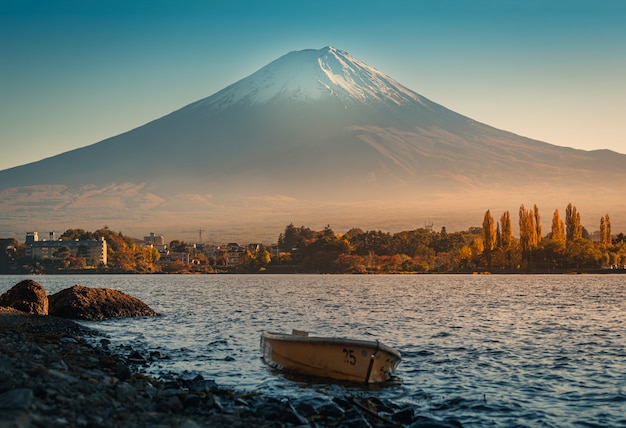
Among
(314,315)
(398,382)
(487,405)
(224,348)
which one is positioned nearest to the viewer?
(487,405)

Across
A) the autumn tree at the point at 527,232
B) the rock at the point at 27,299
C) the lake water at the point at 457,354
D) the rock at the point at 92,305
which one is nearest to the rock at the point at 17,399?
the lake water at the point at 457,354

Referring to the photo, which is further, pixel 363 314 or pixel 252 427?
pixel 363 314

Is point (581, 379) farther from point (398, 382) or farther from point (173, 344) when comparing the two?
point (173, 344)

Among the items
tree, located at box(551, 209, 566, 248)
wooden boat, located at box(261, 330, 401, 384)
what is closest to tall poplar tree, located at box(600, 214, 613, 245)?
tree, located at box(551, 209, 566, 248)

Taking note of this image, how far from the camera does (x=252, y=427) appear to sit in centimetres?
1348

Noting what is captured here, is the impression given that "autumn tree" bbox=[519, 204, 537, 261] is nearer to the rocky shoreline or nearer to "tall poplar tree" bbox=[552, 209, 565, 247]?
"tall poplar tree" bbox=[552, 209, 565, 247]

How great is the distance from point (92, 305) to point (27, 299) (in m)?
5.17

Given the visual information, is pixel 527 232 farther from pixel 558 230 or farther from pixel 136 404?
pixel 136 404

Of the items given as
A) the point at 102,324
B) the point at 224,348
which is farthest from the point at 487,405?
the point at 102,324

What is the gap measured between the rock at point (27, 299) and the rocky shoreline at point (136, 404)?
1754cm

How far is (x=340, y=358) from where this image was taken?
69.2 ft

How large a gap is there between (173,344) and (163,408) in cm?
1784

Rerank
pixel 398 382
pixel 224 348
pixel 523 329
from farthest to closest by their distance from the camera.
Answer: pixel 523 329 < pixel 224 348 < pixel 398 382

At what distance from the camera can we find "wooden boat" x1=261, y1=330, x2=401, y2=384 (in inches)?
821
